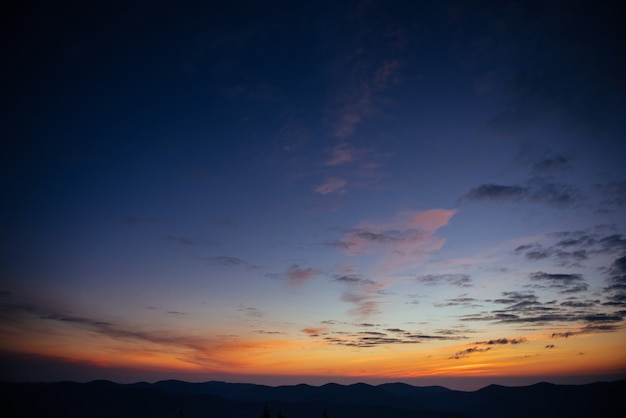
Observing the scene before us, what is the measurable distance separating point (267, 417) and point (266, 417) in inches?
16.9

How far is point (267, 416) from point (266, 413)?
76 cm

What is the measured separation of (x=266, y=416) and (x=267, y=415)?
1.12 ft

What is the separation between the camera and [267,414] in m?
60.0

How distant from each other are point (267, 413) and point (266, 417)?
69 cm

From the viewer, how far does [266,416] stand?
59656mm

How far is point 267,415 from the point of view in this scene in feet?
197

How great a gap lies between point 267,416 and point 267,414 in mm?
314

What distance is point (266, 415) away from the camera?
59625 mm

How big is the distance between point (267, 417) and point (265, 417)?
3.04 feet

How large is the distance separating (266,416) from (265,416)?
2.09 ft

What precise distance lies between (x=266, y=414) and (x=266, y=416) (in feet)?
1.42

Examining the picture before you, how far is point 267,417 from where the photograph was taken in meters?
60.0

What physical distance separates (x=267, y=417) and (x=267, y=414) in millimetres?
531
